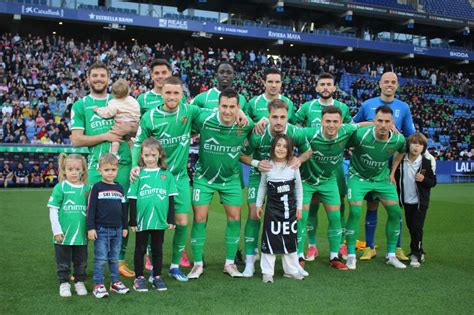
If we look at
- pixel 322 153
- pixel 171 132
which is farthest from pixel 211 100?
pixel 322 153

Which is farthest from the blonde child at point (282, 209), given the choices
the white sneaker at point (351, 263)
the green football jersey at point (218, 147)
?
the white sneaker at point (351, 263)

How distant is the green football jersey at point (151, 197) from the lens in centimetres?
522

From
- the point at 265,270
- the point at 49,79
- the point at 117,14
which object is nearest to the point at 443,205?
the point at 265,270

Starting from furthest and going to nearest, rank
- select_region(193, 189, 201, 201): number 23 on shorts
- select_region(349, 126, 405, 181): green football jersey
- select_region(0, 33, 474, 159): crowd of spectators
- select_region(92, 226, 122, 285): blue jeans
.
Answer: select_region(0, 33, 474, 159): crowd of spectators, select_region(349, 126, 405, 181): green football jersey, select_region(193, 189, 201, 201): number 23 on shorts, select_region(92, 226, 122, 285): blue jeans

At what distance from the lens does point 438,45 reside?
1512 inches

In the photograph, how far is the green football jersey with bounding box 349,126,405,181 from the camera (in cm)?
657

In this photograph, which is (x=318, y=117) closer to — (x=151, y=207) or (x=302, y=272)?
(x=302, y=272)

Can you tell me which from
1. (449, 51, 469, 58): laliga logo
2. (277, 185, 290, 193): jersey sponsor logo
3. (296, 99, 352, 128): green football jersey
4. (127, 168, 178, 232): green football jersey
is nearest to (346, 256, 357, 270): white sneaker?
(277, 185, 290, 193): jersey sponsor logo

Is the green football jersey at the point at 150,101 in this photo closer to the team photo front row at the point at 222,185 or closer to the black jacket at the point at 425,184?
the team photo front row at the point at 222,185

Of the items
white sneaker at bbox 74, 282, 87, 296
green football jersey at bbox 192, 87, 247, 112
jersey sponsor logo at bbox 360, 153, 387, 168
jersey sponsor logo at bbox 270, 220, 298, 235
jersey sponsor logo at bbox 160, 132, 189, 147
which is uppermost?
green football jersey at bbox 192, 87, 247, 112

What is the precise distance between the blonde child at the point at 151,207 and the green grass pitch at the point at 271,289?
266mm

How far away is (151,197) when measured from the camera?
525 cm

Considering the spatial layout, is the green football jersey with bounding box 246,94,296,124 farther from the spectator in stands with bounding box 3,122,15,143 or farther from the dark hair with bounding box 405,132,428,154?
the spectator in stands with bounding box 3,122,15,143

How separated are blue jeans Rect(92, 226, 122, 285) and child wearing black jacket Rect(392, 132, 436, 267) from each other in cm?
388
